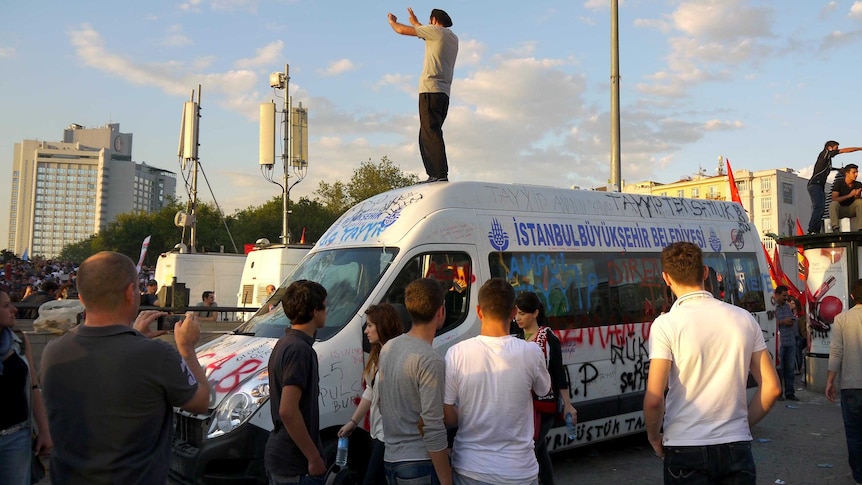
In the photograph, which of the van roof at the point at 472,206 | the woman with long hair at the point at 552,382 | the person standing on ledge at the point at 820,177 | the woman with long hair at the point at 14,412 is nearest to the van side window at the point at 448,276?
the van roof at the point at 472,206

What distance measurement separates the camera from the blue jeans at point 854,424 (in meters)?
6.29

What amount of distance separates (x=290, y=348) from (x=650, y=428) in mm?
1932

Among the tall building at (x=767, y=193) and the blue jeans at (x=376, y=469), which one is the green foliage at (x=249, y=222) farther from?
the tall building at (x=767, y=193)

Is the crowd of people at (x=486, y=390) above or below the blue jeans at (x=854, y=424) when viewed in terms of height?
above

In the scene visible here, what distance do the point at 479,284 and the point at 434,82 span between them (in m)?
2.60

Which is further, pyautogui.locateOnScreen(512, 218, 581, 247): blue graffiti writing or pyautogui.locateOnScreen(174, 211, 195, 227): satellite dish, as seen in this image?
pyautogui.locateOnScreen(174, 211, 195, 227): satellite dish

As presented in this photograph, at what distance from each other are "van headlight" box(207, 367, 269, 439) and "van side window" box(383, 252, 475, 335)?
57.0 inches

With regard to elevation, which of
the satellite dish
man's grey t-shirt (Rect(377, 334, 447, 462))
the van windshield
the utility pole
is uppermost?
the utility pole

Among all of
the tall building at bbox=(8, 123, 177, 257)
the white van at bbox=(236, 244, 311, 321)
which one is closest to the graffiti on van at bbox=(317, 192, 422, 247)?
the white van at bbox=(236, 244, 311, 321)

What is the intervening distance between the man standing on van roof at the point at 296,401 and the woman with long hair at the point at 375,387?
0.60 meters

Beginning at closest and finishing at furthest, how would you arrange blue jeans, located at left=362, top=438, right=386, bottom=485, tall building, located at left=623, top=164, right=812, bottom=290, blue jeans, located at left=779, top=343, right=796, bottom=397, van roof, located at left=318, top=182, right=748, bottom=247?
blue jeans, located at left=362, top=438, right=386, bottom=485 → van roof, located at left=318, top=182, right=748, bottom=247 → blue jeans, located at left=779, top=343, right=796, bottom=397 → tall building, located at left=623, top=164, right=812, bottom=290

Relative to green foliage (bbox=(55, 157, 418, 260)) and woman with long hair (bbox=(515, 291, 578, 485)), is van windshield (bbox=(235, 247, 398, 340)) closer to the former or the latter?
woman with long hair (bbox=(515, 291, 578, 485))

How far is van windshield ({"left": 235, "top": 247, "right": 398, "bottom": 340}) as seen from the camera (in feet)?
19.1

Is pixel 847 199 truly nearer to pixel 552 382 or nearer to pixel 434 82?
pixel 434 82
